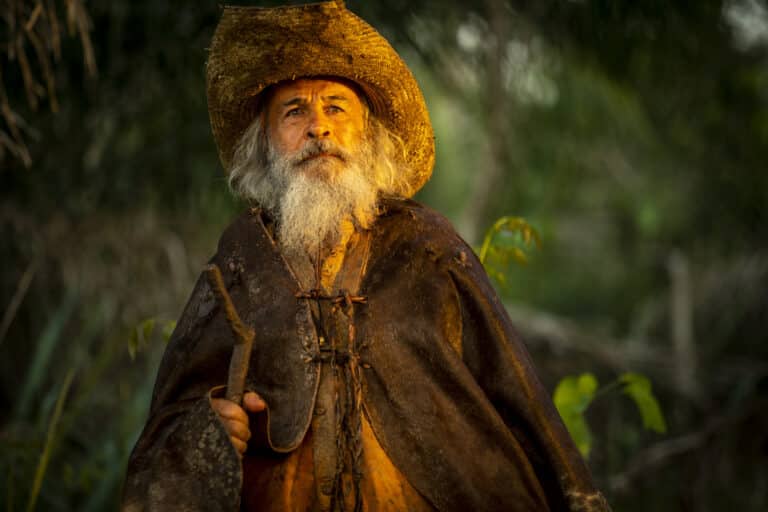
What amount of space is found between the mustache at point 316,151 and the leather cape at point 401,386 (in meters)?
0.27

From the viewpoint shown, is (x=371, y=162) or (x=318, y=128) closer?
(x=318, y=128)

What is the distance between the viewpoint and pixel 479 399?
3.11 meters

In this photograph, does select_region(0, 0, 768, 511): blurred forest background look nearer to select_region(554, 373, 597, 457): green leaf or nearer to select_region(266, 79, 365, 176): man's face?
select_region(554, 373, 597, 457): green leaf

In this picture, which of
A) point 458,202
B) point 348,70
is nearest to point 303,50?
point 348,70

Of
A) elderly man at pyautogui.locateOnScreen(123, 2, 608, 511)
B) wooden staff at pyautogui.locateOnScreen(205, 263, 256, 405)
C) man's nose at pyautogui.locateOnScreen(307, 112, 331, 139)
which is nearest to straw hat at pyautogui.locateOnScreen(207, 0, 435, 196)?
elderly man at pyautogui.locateOnScreen(123, 2, 608, 511)

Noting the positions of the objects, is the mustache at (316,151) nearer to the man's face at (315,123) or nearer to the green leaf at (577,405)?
the man's face at (315,123)

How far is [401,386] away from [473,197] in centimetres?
558

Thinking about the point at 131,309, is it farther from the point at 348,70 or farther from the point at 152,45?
the point at 348,70

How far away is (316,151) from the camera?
335cm

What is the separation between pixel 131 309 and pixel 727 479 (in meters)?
4.38

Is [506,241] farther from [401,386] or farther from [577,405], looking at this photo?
[401,386]

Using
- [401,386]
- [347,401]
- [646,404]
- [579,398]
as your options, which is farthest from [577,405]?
[347,401]

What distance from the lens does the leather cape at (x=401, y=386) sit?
2990mm

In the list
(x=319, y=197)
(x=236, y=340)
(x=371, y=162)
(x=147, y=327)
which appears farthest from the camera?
(x=147, y=327)
